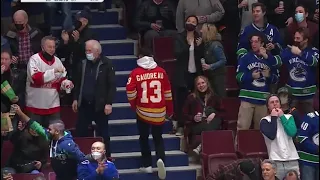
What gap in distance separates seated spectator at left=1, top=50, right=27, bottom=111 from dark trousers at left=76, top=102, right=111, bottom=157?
0.80m

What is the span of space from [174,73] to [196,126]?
36.3 inches

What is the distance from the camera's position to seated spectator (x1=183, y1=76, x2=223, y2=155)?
1414 centimetres

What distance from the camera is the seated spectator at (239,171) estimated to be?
42.1ft

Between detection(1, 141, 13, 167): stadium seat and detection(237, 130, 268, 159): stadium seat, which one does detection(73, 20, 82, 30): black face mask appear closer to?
detection(1, 141, 13, 167): stadium seat

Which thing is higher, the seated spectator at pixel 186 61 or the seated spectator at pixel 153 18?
the seated spectator at pixel 153 18

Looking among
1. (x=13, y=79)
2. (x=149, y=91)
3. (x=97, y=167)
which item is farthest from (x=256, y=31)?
(x=97, y=167)

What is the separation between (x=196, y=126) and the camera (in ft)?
46.8

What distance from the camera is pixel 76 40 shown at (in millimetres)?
14695

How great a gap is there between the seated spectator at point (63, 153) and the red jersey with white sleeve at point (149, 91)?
4.43ft

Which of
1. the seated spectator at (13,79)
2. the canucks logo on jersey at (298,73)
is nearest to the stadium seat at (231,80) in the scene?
the canucks logo on jersey at (298,73)

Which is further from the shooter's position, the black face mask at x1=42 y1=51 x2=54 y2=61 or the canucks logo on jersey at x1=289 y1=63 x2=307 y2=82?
the canucks logo on jersey at x1=289 y1=63 x2=307 y2=82

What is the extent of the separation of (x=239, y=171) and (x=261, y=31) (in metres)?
2.57

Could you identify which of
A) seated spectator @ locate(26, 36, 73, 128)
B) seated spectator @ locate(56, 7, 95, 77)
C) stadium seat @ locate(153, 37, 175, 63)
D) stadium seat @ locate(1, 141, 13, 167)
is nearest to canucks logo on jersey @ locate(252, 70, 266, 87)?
stadium seat @ locate(153, 37, 175, 63)

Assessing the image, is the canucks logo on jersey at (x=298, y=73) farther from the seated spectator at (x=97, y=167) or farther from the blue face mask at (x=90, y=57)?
the seated spectator at (x=97, y=167)
